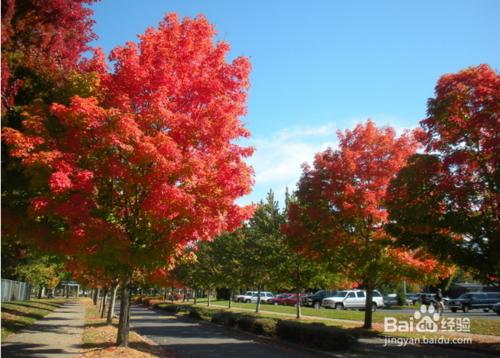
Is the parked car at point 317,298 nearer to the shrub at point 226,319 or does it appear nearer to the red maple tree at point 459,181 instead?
the shrub at point 226,319

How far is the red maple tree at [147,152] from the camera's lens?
10.1 meters

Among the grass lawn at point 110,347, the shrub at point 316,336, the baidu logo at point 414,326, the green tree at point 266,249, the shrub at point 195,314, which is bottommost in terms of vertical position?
the shrub at point 195,314

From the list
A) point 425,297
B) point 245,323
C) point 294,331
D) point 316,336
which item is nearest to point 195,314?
point 245,323

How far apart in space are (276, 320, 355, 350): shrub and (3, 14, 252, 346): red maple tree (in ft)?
16.3

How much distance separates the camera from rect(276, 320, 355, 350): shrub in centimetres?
1370

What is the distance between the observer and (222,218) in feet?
37.1

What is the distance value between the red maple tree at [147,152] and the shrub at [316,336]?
4968 millimetres

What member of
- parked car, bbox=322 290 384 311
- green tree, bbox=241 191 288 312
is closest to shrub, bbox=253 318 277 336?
green tree, bbox=241 191 288 312

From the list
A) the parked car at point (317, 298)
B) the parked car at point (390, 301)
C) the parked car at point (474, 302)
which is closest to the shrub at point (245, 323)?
the parked car at point (317, 298)

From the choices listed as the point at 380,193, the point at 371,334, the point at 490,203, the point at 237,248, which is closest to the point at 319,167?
the point at 380,193

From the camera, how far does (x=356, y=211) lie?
64.2 feet

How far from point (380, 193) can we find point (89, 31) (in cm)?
1374

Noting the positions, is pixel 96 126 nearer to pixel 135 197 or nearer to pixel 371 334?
pixel 135 197

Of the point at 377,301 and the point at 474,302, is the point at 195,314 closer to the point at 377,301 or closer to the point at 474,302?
the point at 377,301
